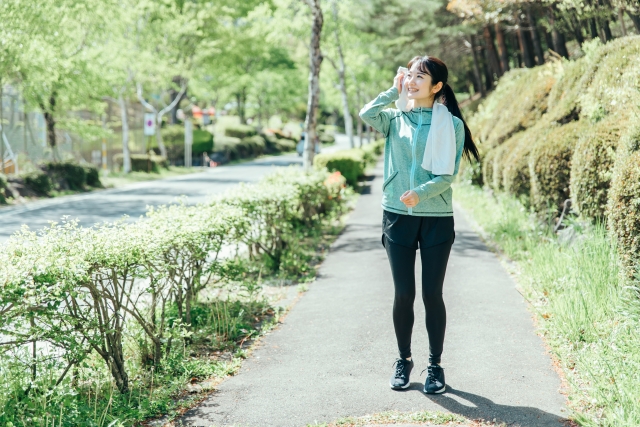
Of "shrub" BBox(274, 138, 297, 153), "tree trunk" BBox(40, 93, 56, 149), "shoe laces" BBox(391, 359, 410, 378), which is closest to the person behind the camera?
"shoe laces" BBox(391, 359, 410, 378)

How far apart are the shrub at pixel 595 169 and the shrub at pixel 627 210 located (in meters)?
1.46

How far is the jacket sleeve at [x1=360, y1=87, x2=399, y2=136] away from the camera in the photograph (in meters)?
4.36

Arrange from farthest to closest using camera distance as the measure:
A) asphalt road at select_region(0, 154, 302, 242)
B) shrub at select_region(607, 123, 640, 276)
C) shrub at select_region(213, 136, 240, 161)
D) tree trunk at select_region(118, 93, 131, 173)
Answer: shrub at select_region(213, 136, 240, 161)
tree trunk at select_region(118, 93, 131, 173)
asphalt road at select_region(0, 154, 302, 242)
shrub at select_region(607, 123, 640, 276)

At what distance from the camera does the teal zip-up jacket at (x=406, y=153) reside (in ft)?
14.0

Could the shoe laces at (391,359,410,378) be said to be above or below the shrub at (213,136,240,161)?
below

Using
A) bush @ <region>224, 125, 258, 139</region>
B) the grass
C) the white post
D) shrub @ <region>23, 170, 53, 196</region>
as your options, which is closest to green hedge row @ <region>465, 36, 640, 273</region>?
the grass

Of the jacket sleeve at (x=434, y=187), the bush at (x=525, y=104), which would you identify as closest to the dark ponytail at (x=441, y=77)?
the jacket sleeve at (x=434, y=187)

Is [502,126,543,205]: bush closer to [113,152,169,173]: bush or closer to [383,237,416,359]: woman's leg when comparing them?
[383,237,416,359]: woman's leg

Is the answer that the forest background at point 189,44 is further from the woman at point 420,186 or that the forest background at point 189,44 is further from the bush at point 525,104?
the woman at point 420,186

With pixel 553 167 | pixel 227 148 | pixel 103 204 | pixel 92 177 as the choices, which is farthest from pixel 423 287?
pixel 227 148

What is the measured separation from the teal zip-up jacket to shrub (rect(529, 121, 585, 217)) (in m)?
5.03

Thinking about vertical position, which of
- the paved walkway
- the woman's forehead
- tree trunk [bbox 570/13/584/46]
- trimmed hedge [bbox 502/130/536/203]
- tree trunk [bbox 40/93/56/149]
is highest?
tree trunk [bbox 570/13/584/46]

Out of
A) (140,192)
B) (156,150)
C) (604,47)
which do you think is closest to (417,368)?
(604,47)

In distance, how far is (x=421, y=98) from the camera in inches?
171
